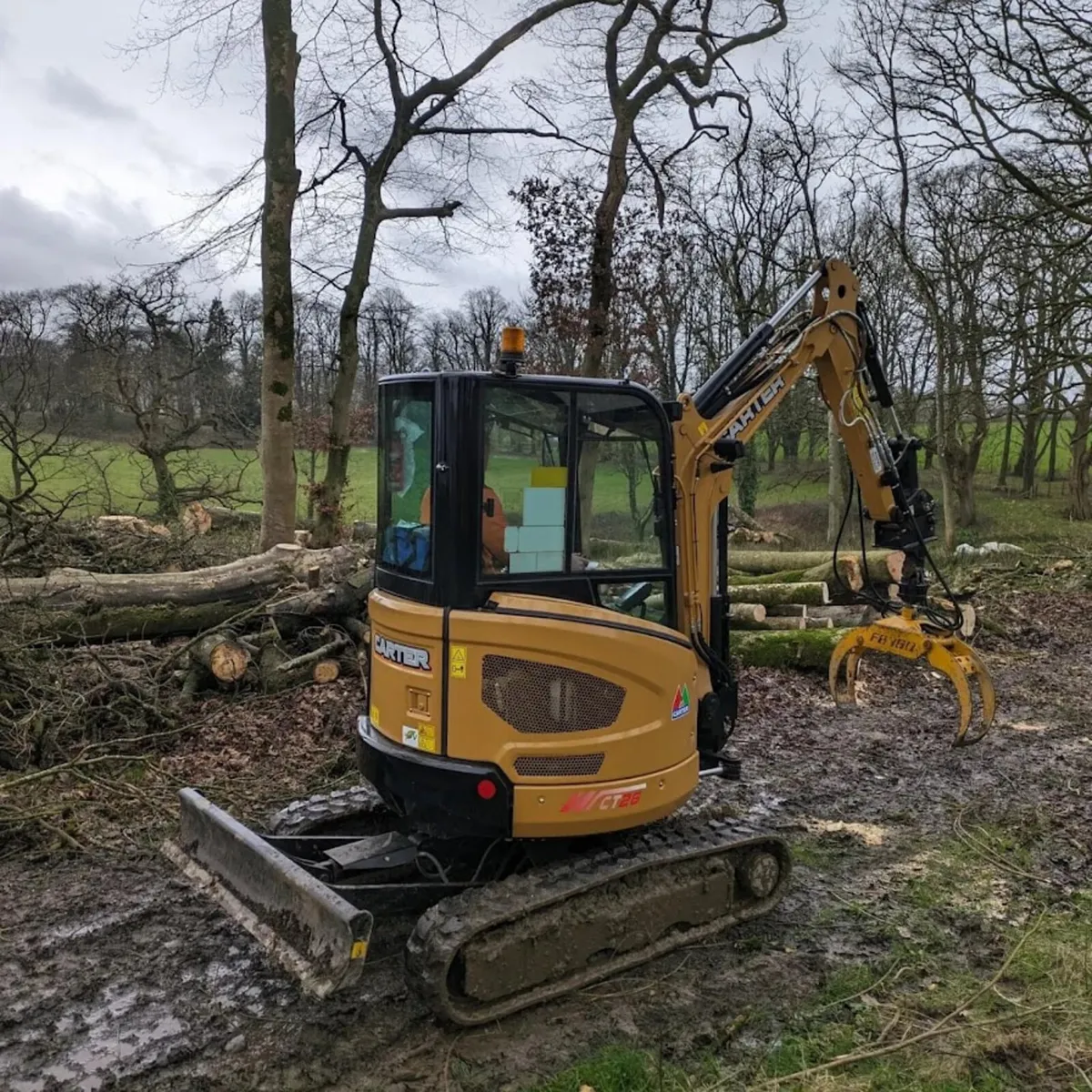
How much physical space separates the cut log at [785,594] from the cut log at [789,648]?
0.99 m

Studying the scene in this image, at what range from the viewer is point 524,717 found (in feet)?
12.8

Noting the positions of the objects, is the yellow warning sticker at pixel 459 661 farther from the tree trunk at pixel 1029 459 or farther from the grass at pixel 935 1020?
the tree trunk at pixel 1029 459

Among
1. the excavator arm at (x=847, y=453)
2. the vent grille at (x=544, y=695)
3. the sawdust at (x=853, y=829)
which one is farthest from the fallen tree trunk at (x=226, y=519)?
the vent grille at (x=544, y=695)

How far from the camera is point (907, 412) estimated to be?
2180 cm

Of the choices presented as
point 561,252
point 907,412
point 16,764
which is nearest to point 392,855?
point 16,764

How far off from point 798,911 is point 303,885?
2450 mm

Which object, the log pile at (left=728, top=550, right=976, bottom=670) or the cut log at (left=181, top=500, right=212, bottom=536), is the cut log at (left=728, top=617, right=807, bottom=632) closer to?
the log pile at (left=728, top=550, right=976, bottom=670)

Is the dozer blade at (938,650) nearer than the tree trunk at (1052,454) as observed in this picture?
Yes

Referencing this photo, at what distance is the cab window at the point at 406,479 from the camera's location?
396cm

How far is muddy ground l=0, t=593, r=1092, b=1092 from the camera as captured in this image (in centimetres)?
351

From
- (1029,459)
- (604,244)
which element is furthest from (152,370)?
(1029,459)

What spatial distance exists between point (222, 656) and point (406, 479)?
412 cm

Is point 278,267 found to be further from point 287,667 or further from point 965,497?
point 965,497

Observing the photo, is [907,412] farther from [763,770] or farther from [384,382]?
[384,382]
